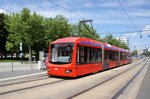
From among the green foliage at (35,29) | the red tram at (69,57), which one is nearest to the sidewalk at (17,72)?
the red tram at (69,57)

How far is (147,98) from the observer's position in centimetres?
1329

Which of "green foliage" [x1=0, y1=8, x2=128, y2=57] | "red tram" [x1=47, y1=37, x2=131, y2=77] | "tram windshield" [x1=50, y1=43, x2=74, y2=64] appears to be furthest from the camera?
"green foliage" [x1=0, y1=8, x2=128, y2=57]

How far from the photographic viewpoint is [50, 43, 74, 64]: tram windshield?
849 inches

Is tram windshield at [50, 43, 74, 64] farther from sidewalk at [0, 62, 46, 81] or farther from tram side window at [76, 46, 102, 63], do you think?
sidewalk at [0, 62, 46, 81]

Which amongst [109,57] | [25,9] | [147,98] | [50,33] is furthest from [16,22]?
[147,98]

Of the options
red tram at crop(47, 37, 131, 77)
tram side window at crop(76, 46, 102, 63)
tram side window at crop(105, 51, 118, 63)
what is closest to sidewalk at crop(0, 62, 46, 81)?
red tram at crop(47, 37, 131, 77)

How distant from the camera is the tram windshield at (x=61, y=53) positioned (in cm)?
2158

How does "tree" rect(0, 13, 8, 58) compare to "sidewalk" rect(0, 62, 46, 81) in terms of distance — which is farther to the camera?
"tree" rect(0, 13, 8, 58)

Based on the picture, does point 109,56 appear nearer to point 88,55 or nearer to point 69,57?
point 88,55

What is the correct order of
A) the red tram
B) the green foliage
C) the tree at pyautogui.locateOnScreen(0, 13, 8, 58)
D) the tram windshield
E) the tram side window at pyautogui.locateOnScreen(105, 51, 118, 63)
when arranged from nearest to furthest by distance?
the red tram < the tram windshield < the tram side window at pyautogui.locateOnScreen(105, 51, 118, 63) < the green foliage < the tree at pyautogui.locateOnScreen(0, 13, 8, 58)

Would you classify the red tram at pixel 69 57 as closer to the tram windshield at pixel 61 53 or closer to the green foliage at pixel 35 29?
the tram windshield at pixel 61 53

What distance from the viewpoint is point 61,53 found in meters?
22.0

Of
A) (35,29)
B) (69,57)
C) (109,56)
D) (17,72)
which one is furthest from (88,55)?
(35,29)

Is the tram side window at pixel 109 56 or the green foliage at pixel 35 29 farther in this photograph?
the green foliage at pixel 35 29
